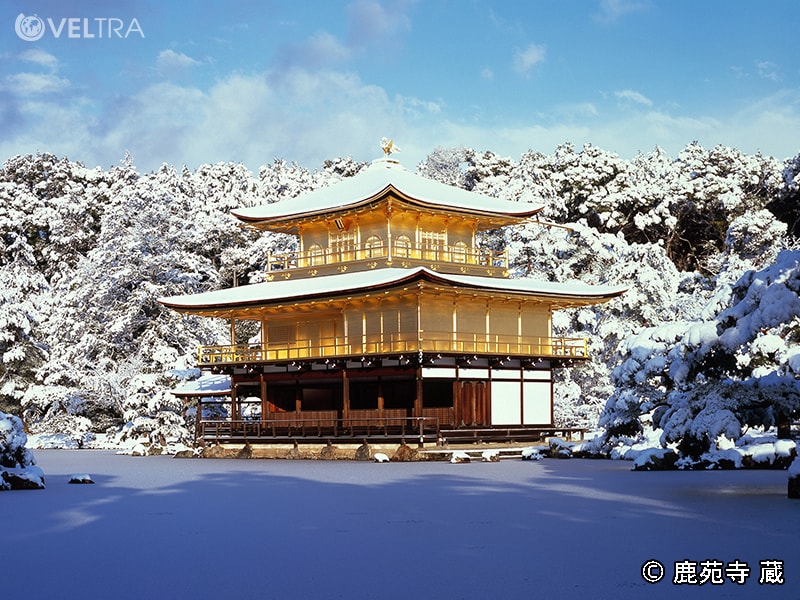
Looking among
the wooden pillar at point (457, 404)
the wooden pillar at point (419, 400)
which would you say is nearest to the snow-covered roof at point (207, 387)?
the wooden pillar at point (419, 400)

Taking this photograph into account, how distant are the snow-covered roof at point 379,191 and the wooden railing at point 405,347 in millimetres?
5507

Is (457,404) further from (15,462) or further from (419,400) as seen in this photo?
(15,462)

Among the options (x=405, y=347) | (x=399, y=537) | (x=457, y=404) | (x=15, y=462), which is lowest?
(x=399, y=537)

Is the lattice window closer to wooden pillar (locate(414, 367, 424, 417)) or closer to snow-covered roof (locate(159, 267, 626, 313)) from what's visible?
snow-covered roof (locate(159, 267, 626, 313))

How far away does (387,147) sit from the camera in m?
48.6

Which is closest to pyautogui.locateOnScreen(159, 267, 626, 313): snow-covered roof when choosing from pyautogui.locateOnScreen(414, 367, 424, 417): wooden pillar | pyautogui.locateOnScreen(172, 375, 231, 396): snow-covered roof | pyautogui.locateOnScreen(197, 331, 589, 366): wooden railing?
pyautogui.locateOnScreen(197, 331, 589, 366): wooden railing

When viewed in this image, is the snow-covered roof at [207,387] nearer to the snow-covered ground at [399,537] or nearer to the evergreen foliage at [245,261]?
the evergreen foliage at [245,261]

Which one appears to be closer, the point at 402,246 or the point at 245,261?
the point at 402,246

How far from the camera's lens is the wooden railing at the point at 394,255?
145ft

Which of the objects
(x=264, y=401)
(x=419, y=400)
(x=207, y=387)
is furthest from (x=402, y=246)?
(x=207, y=387)

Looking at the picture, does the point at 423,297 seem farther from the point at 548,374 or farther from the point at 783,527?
the point at 783,527

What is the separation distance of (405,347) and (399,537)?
24.4 metres

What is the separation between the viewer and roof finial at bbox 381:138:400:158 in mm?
48500

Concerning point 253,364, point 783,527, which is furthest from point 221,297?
point 783,527
